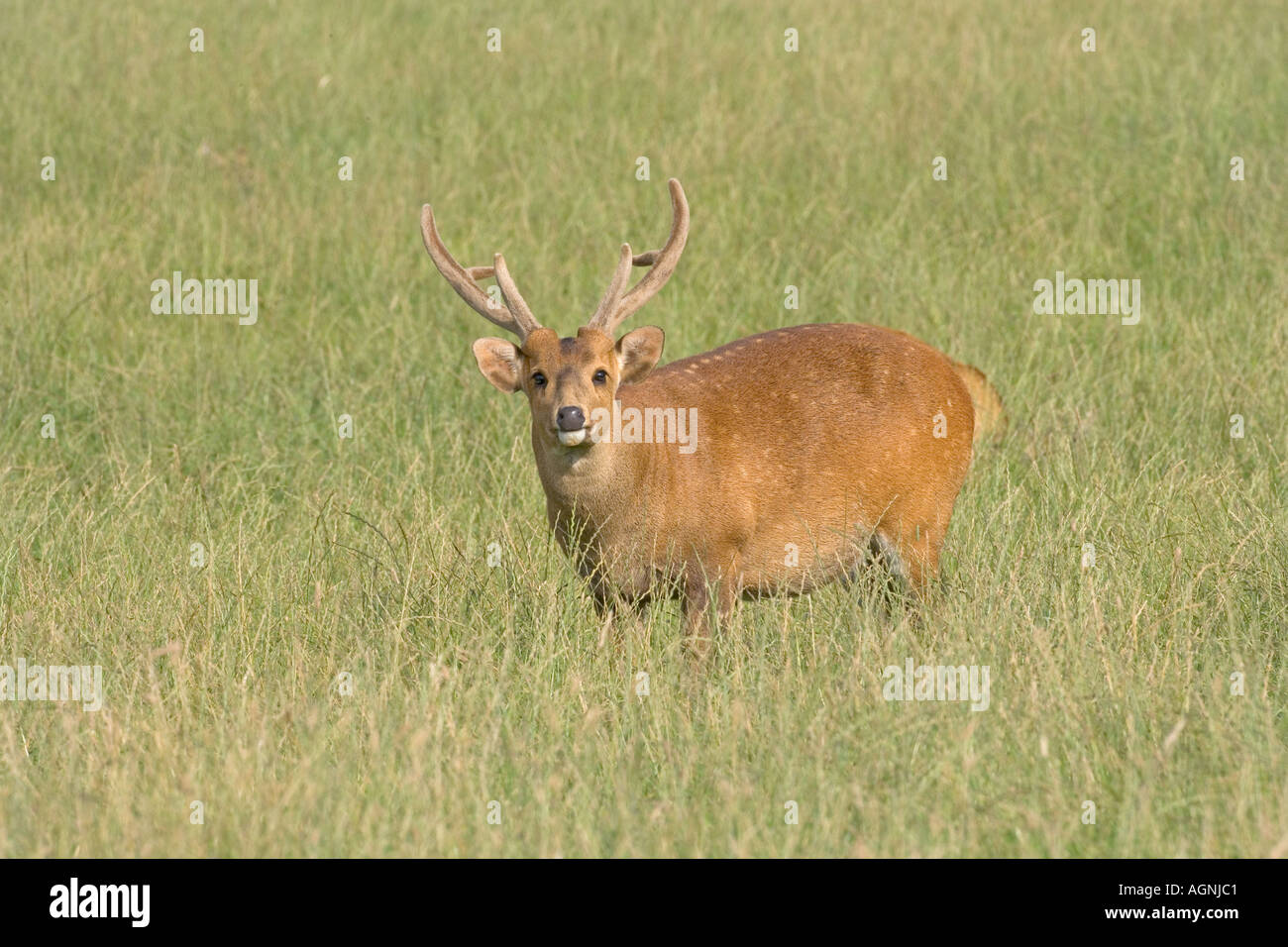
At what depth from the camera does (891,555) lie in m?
6.79

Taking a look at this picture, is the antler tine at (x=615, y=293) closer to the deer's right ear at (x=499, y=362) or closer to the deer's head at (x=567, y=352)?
the deer's head at (x=567, y=352)

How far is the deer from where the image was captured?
20.0 feet

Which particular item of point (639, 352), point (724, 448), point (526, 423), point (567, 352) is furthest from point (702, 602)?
point (526, 423)

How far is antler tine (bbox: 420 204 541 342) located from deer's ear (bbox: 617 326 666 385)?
0.99 feet

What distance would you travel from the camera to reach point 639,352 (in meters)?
6.19

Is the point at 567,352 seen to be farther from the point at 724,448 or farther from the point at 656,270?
the point at 724,448

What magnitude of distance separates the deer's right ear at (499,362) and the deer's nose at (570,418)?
0.35 m

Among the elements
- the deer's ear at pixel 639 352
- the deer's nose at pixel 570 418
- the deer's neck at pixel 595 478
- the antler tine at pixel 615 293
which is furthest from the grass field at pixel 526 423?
the antler tine at pixel 615 293

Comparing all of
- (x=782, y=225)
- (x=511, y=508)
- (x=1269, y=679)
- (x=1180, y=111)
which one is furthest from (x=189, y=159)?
(x=1269, y=679)

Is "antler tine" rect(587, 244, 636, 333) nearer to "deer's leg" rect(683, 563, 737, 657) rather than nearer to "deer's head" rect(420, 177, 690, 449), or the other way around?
"deer's head" rect(420, 177, 690, 449)

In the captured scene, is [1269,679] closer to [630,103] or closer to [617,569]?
[617,569]

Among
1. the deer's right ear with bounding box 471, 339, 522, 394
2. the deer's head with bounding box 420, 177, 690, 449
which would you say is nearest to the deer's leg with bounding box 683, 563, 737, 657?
the deer's head with bounding box 420, 177, 690, 449

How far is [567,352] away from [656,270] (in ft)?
2.10
